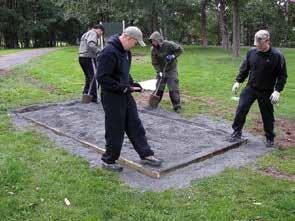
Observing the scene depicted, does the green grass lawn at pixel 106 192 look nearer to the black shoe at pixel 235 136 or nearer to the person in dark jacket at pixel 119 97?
the person in dark jacket at pixel 119 97

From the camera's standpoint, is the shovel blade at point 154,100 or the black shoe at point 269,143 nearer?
the black shoe at point 269,143

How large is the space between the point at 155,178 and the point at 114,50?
1.63m

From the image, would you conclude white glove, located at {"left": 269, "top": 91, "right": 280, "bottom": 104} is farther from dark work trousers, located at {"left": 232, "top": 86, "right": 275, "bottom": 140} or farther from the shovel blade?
the shovel blade

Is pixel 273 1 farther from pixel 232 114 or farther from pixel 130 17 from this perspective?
pixel 232 114

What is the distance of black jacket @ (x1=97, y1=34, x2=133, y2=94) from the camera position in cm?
532

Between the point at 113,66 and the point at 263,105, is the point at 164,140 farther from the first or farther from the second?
the point at 113,66

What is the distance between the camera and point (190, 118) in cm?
895

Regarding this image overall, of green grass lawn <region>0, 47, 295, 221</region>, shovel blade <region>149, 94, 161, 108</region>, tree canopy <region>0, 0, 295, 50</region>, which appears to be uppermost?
tree canopy <region>0, 0, 295, 50</region>

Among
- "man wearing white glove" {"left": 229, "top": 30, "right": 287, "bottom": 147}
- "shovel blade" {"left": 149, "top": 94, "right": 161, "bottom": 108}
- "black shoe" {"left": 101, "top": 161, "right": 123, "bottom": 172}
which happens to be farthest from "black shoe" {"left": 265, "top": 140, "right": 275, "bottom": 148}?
"shovel blade" {"left": 149, "top": 94, "right": 161, "bottom": 108}

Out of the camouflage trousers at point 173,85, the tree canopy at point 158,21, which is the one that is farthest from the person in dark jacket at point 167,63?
the tree canopy at point 158,21

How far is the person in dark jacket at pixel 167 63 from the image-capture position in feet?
30.4

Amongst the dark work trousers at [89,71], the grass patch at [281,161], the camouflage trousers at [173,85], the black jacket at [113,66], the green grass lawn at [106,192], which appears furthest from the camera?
the dark work trousers at [89,71]

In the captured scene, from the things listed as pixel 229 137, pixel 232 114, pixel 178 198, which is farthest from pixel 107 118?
pixel 232 114

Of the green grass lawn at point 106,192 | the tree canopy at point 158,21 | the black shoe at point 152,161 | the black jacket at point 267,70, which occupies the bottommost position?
the green grass lawn at point 106,192
